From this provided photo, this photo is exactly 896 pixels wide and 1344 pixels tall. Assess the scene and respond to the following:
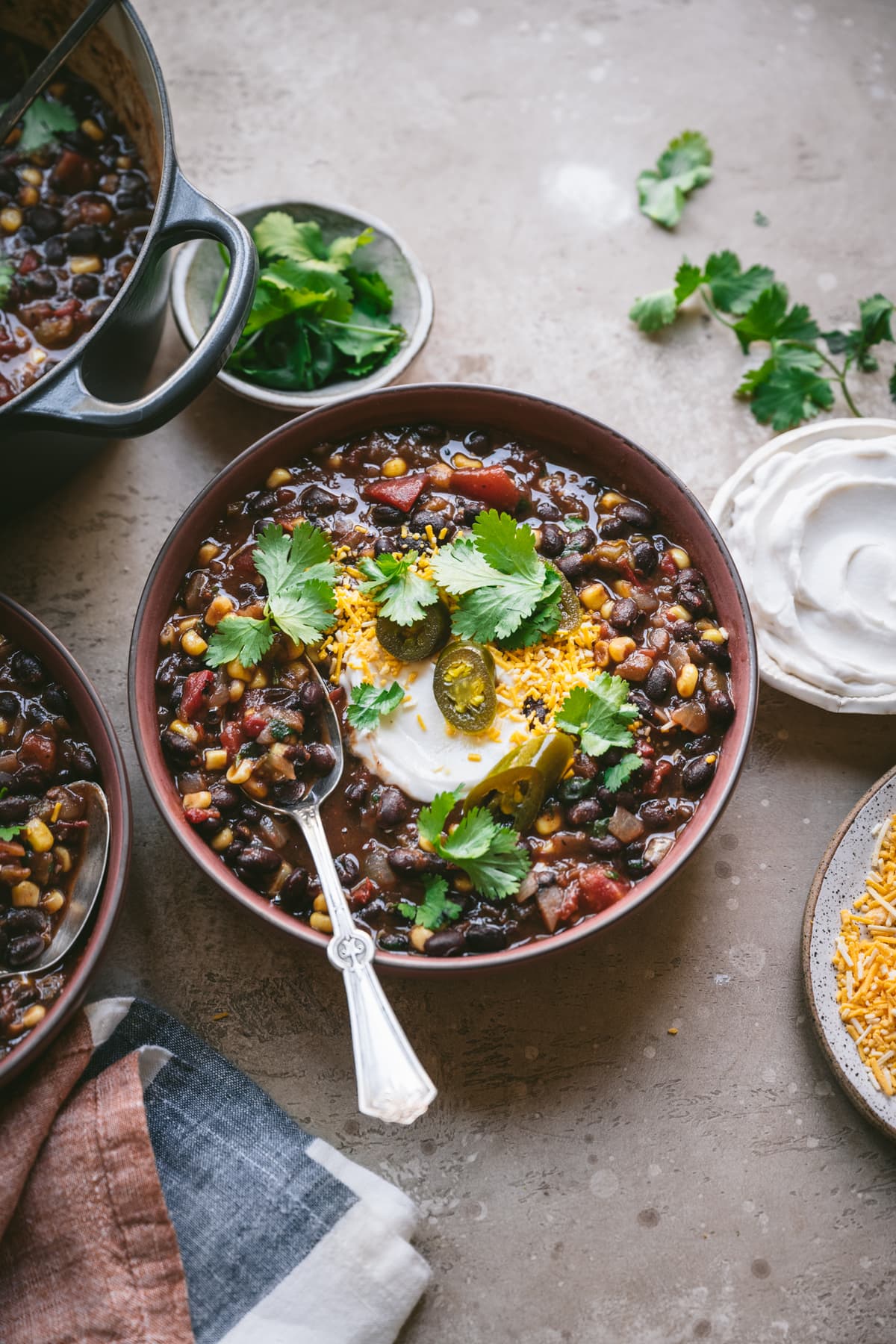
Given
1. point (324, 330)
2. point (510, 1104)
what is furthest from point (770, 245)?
point (510, 1104)

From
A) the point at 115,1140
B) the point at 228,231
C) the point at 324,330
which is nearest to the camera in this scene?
the point at 228,231

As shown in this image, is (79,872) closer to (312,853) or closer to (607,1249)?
(312,853)

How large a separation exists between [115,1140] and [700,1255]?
5.77 feet

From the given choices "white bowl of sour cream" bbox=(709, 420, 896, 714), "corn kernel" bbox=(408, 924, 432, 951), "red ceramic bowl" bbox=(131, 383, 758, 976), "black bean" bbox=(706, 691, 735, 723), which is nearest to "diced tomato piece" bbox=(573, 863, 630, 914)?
"red ceramic bowl" bbox=(131, 383, 758, 976)

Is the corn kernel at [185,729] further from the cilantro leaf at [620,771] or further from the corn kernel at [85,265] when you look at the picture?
the corn kernel at [85,265]

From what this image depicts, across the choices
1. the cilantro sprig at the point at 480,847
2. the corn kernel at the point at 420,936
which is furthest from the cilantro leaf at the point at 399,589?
the corn kernel at the point at 420,936

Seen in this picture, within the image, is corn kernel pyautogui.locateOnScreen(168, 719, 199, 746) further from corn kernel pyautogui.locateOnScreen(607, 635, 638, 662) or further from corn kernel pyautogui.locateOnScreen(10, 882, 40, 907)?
corn kernel pyautogui.locateOnScreen(607, 635, 638, 662)

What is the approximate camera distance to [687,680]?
Result: 10.9 feet

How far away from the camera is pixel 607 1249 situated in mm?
3424

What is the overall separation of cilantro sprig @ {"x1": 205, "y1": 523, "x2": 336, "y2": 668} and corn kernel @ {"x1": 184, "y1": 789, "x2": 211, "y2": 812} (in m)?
0.38

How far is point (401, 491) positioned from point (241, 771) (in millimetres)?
976

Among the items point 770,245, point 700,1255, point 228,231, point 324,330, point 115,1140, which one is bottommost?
point 700,1255

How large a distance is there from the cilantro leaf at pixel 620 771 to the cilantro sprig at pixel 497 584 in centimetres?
43

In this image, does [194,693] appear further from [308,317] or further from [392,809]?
[308,317]
